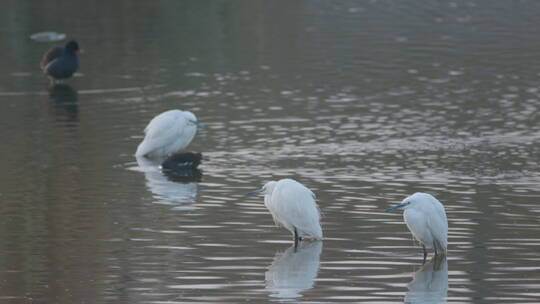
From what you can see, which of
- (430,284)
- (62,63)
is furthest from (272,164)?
(62,63)

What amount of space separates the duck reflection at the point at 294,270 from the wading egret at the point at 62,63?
606 inches

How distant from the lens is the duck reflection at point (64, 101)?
2353cm

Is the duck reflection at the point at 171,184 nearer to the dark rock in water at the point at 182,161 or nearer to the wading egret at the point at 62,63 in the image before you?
the dark rock in water at the point at 182,161

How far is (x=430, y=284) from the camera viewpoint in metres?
11.6

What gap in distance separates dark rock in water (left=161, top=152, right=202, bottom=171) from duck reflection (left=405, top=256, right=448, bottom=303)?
5.85m

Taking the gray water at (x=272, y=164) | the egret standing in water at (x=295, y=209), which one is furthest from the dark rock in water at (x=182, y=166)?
the egret standing in water at (x=295, y=209)

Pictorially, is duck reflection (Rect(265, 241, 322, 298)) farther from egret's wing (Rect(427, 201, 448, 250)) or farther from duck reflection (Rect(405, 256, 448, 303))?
egret's wing (Rect(427, 201, 448, 250))

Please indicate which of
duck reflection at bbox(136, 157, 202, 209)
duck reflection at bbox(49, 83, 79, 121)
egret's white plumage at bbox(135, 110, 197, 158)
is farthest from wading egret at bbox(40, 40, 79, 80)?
duck reflection at bbox(136, 157, 202, 209)

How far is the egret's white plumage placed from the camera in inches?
740

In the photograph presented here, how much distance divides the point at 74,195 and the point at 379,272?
5478mm

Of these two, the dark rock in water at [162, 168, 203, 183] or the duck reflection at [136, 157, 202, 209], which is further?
the dark rock in water at [162, 168, 203, 183]

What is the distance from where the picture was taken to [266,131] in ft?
69.6

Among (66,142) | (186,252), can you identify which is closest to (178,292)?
(186,252)

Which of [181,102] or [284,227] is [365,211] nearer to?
[284,227]
